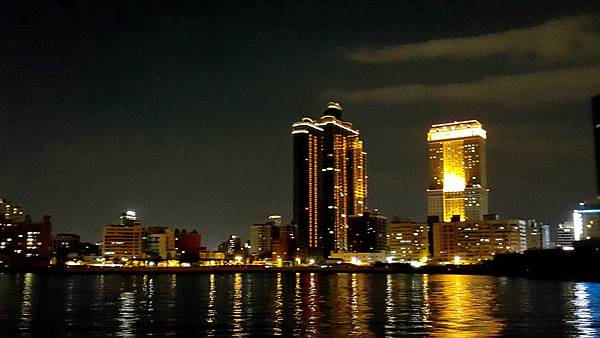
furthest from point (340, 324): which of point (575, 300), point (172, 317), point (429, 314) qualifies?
point (575, 300)

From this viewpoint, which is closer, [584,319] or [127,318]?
[584,319]

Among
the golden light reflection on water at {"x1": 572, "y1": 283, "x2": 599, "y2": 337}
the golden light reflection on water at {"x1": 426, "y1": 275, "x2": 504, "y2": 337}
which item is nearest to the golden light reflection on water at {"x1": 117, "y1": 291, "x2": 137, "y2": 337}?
the golden light reflection on water at {"x1": 426, "y1": 275, "x2": 504, "y2": 337}

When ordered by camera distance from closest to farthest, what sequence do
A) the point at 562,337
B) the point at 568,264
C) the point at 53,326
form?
the point at 562,337 < the point at 53,326 < the point at 568,264

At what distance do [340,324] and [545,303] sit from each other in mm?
31862

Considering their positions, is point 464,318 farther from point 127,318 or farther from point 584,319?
point 127,318

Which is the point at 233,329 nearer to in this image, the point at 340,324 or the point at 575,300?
the point at 340,324

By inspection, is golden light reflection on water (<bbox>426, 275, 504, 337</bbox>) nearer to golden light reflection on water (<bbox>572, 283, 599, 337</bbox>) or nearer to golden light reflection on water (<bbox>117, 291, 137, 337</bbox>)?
golden light reflection on water (<bbox>572, 283, 599, 337</bbox>)

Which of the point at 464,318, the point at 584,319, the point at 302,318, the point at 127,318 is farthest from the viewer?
the point at 127,318

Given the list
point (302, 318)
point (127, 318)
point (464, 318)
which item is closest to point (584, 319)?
point (464, 318)

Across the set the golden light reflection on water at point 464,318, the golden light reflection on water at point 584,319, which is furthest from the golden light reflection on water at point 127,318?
the golden light reflection on water at point 584,319

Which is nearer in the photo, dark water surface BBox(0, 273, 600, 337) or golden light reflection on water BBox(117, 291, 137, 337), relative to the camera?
dark water surface BBox(0, 273, 600, 337)

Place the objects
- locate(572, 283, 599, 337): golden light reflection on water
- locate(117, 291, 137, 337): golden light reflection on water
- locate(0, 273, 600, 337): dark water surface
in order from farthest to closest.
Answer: locate(117, 291, 137, 337): golden light reflection on water < locate(0, 273, 600, 337): dark water surface < locate(572, 283, 599, 337): golden light reflection on water

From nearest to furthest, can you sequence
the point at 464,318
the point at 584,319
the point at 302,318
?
the point at 464,318, the point at 584,319, the point at 302,318

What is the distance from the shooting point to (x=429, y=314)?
5719 centimetres
